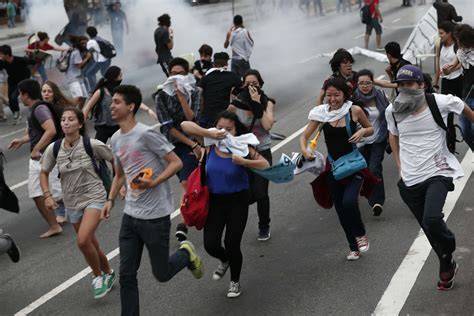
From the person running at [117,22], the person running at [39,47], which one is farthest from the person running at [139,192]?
the person running at [117,22]

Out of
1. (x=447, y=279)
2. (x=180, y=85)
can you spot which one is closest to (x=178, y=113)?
(x=180, y=85)

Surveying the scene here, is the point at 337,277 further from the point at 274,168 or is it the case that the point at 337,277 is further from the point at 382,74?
the point at 382,74

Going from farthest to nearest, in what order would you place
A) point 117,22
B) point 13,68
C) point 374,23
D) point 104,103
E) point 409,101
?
point 117,22 < point 374,23 < point 13,68 < point 104,103 < point 409,101

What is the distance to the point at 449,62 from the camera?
10.6 metres

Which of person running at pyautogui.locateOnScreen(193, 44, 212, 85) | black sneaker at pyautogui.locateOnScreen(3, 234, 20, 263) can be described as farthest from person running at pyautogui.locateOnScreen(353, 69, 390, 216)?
person running at pyautogui.locateOnScreen(193, 44, 212, 85)

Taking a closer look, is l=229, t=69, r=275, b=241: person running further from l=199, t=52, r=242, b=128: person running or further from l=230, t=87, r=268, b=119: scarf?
l=199, t=52, r=242, b=128: person running

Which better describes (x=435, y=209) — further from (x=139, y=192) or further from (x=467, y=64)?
(x=467, y=64)

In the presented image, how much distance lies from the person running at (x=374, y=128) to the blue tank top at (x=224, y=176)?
2.33 m

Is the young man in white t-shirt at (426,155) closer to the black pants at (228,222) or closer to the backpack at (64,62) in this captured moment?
the black pants at (228,222)

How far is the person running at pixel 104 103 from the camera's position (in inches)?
392

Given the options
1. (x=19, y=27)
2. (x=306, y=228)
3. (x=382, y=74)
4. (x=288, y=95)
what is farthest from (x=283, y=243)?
(x=19, y=27)

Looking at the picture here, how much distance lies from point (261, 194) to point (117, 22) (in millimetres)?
18438

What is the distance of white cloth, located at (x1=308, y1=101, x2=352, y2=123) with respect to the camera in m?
7.49

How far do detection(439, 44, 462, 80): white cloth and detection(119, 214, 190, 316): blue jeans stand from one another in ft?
17.5
